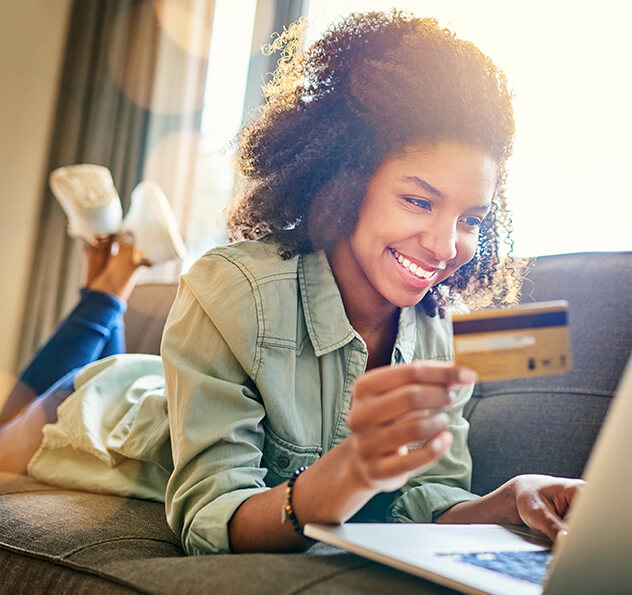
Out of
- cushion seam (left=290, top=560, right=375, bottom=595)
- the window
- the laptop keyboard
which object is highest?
the window

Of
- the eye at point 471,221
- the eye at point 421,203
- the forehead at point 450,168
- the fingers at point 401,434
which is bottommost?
the fingers at point 401,434

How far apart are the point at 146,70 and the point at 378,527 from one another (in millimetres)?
2913

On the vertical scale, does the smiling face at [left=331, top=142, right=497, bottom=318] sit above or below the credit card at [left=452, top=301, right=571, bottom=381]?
above

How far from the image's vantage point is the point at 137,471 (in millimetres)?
1189

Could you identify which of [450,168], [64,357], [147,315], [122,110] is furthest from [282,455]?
[122,110]

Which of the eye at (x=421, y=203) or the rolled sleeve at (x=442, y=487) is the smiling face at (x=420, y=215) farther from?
the rolled sleeve at (x=442, y=487)

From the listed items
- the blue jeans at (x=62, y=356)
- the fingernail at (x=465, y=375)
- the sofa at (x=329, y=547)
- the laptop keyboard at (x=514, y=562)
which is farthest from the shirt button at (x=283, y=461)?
the blue jeans at (x=62, y=356)

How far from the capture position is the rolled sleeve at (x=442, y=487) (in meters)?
0.96

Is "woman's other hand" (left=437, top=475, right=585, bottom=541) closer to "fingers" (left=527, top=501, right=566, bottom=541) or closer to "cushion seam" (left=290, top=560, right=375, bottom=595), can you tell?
"fingers" (left=527, top=501, right=566, bottom=541)

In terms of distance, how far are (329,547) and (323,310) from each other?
31 cm

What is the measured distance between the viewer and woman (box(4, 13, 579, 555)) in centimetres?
80

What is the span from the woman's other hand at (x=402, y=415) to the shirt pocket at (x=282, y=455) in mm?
348

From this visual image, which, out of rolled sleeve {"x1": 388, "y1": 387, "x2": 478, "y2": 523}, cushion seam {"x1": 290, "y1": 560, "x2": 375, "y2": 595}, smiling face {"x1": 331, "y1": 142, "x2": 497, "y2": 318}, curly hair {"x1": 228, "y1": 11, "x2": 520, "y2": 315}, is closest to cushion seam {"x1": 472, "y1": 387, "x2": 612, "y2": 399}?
rolled sleeve {"x1": 388, "y1": 387, "x2": 478, "y2": 523}

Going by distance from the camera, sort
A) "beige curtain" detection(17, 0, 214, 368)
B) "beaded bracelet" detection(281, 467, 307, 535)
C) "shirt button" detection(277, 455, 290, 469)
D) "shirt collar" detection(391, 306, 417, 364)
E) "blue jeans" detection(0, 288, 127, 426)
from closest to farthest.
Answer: "beaded bracelet" detection(281, 467, 307, 535) → "shirt button" detection(277, 455, 290, 469) → "shirt collar" detection(391, 306, 417, 364) → "blue jeans" detection(0, 288, 127, 426) → "beige curtain" detection(17, 0, 214, 368)
